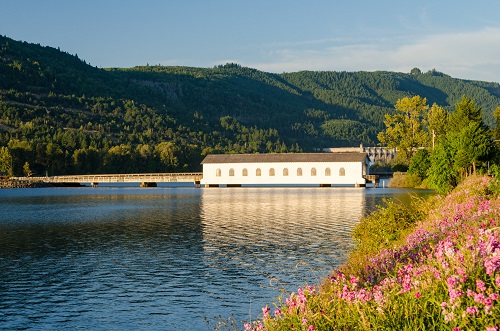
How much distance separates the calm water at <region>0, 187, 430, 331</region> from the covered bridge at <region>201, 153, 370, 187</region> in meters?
58.6

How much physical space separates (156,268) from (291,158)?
8131cm

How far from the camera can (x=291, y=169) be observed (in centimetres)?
10294

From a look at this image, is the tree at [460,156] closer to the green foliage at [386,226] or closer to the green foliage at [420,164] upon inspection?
the green foliage at [420,164]

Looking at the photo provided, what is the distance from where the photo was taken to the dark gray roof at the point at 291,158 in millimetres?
101438

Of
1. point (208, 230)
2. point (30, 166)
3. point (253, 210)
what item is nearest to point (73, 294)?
point (208, 230)

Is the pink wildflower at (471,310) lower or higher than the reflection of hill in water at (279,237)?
higher

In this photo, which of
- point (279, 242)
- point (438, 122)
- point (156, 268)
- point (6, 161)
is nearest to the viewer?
point (156, 268)

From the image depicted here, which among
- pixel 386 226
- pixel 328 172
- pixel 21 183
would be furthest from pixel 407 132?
pixel 386 226

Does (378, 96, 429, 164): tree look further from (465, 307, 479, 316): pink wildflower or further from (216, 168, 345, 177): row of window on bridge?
(465, 307, 479, 316): pink wildflower

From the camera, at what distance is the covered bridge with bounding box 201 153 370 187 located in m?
102

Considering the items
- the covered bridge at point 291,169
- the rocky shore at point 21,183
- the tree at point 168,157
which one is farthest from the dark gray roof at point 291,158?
the tree at point 168,157

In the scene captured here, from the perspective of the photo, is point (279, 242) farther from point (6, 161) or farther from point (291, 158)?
point (6, 161)

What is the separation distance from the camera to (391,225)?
75.4 feet

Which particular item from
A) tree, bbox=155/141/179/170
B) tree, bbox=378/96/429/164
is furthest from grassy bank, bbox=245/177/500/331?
tree, bbox=155/141/179/170
